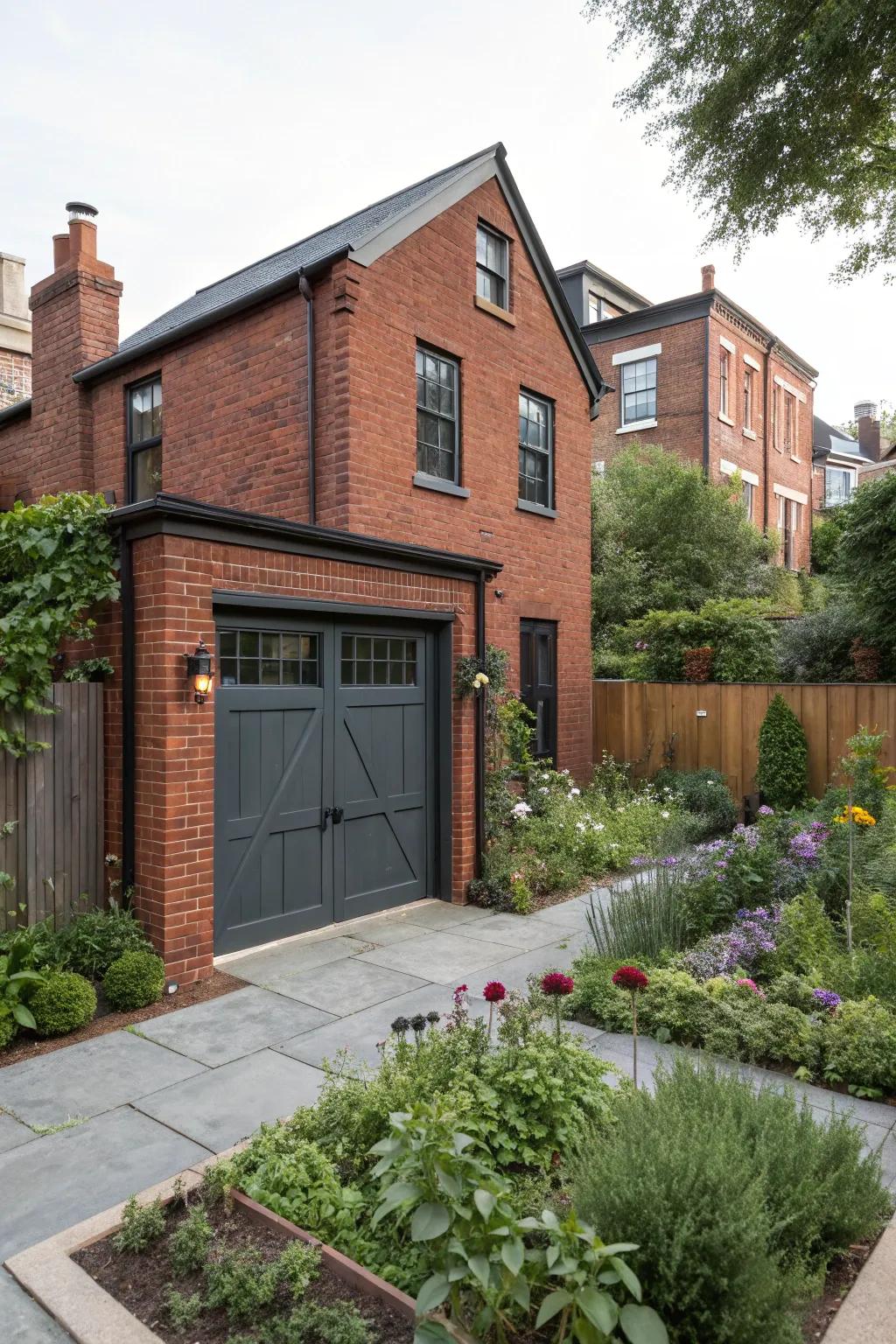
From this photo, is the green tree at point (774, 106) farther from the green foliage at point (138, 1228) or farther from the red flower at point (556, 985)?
the green foliage at point (138, 1228)

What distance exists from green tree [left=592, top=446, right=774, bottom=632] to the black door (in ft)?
24.4

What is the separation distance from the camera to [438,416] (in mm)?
10102

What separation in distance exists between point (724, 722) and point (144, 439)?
8798mm

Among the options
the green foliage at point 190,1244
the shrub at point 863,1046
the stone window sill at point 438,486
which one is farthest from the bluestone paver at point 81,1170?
the stone window sill at point 438,486

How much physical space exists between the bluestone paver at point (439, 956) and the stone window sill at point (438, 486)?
497 centimetres

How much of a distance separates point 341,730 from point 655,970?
326 centimetres

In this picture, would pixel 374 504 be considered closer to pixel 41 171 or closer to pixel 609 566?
pixel 41 171

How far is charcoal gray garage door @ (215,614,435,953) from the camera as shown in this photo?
6391mm

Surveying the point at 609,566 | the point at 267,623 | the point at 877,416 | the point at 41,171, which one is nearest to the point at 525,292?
the point at 41,171

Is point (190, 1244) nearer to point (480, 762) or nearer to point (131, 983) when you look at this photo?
point (131, 983)

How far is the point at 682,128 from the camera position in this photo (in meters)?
10.4

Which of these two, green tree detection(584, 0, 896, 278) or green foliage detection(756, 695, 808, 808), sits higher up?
green tree detection(584, 0, 896, 278)

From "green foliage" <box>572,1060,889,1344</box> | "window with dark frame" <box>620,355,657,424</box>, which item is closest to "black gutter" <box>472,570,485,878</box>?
"green foliage" <box>572,1060,889,1344</box>

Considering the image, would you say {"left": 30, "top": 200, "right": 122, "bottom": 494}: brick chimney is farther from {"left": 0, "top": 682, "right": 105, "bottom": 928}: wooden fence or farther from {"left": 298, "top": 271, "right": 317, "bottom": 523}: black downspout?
{"left": 0, "top": 682, "right": 105, "bottom": 928}: wooden fence
